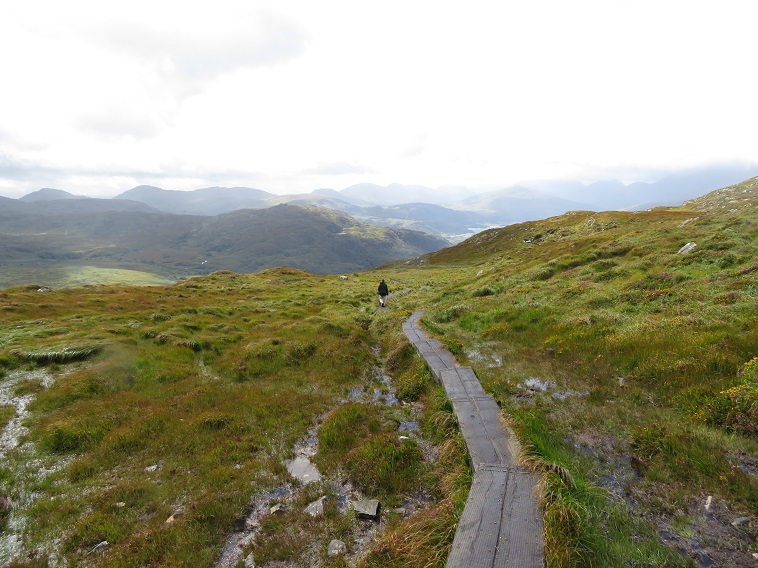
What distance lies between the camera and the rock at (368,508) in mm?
8297

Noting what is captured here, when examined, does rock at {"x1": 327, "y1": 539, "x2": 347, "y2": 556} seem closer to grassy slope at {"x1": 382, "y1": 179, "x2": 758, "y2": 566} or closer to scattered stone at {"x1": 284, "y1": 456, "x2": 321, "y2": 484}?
scattered stone at {"x1": 284, "y1": 456, "x2": 321, "y2": 484}

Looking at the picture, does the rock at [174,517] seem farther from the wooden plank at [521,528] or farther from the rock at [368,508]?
the wooden plank at [521,528]

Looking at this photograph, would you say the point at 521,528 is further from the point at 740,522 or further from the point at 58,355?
the point at 58,355

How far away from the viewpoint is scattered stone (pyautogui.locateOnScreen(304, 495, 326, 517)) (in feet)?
28.2

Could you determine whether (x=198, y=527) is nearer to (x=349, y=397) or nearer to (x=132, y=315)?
(x=349, y=397)

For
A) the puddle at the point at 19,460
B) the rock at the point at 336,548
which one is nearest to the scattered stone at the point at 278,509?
the rock at the point at 336,548

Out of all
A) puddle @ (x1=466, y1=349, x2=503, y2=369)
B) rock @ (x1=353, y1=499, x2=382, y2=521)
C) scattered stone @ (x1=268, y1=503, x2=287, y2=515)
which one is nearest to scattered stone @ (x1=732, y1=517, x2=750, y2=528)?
rock @ (x1=353, y1=499, x2=382, y2=521)

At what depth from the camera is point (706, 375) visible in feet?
35.0

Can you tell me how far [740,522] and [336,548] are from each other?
8.01 metres

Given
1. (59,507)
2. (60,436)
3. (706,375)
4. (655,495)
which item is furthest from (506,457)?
(60,436)

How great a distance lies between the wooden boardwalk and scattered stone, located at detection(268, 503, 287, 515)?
480 centimetres

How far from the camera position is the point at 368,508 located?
846 cm

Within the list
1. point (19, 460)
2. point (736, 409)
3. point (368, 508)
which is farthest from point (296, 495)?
point (736, 409)

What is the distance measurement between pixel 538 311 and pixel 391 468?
15.4 meters
